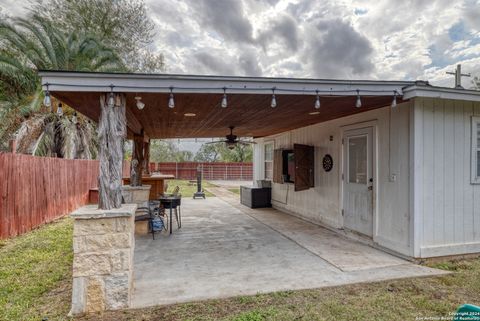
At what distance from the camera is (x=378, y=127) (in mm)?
4836

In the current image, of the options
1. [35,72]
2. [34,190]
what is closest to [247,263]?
[34,190]

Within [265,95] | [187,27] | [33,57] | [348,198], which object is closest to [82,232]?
[265,95]

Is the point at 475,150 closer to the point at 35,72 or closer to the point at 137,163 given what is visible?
the point at 137,163

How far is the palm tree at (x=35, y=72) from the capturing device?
8898mm

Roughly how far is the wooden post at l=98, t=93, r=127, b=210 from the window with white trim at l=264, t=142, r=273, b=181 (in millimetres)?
6862

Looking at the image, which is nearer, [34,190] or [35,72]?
[34,190]

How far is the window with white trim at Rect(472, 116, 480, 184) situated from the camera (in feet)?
14.6

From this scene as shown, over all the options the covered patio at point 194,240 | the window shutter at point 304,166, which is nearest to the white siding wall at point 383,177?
the window shutter at point 304,166

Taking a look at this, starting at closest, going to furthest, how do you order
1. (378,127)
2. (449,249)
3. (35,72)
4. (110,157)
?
1. (110,157)
2. (449,249)
3. (378,127)
4. (35,72)

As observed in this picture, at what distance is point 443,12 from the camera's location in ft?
25.8

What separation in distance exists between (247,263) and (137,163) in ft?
13.1

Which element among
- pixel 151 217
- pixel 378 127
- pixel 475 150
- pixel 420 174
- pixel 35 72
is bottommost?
pixel 151 217

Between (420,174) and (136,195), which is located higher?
(420,174)

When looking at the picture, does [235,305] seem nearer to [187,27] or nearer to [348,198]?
[348,198]
